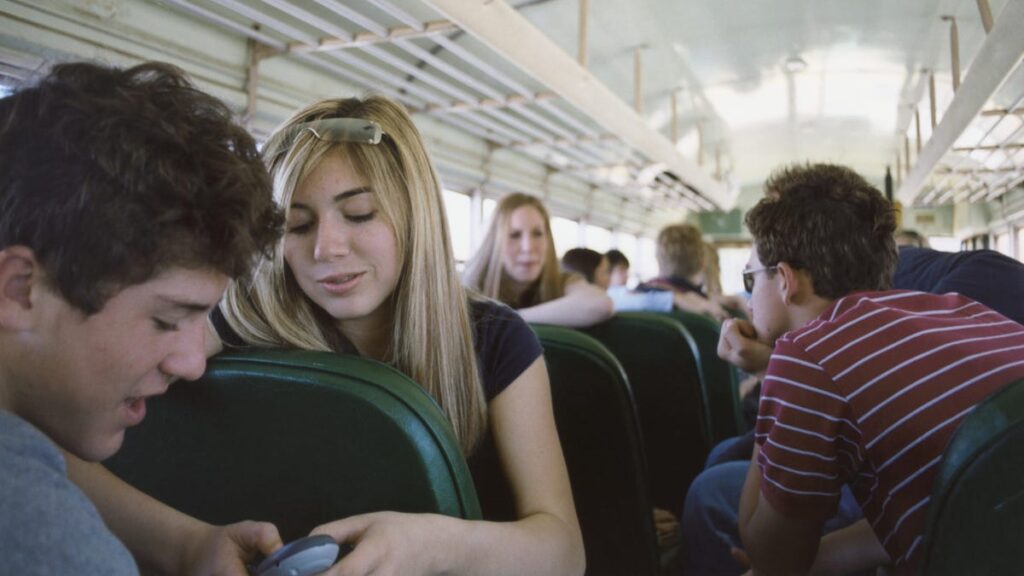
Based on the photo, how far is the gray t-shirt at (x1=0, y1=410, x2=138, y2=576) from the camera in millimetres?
500

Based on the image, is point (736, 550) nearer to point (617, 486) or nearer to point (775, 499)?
point (617, 486)

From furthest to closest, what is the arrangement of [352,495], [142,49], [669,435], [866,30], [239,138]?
[866,30], [142,49], [669,435], [352,495], [239,138]

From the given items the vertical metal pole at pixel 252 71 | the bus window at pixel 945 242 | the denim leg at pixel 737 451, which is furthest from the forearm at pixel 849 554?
the bus window at pixel 945 242

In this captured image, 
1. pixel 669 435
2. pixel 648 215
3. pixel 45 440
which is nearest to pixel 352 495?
pixel 45 440

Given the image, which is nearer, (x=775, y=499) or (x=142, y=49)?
(x=775, y=499)

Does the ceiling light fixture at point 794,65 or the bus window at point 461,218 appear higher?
the ceiling light fixture at point 794,65

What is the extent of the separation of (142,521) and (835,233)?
1571 mm

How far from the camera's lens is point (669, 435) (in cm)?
256

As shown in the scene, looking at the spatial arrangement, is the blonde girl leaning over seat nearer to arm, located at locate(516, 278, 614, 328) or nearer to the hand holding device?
the hand holding device

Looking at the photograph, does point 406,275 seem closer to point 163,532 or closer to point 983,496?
point 163,532

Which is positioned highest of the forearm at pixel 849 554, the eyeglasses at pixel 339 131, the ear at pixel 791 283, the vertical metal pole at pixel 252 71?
the vertical metal pole at pixel 252 71

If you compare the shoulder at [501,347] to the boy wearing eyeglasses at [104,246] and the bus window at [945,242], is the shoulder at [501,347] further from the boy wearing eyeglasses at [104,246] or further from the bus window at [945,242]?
the bus window at [945,242]

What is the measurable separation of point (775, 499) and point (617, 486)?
58cm

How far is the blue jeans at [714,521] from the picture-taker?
2.00 meters
